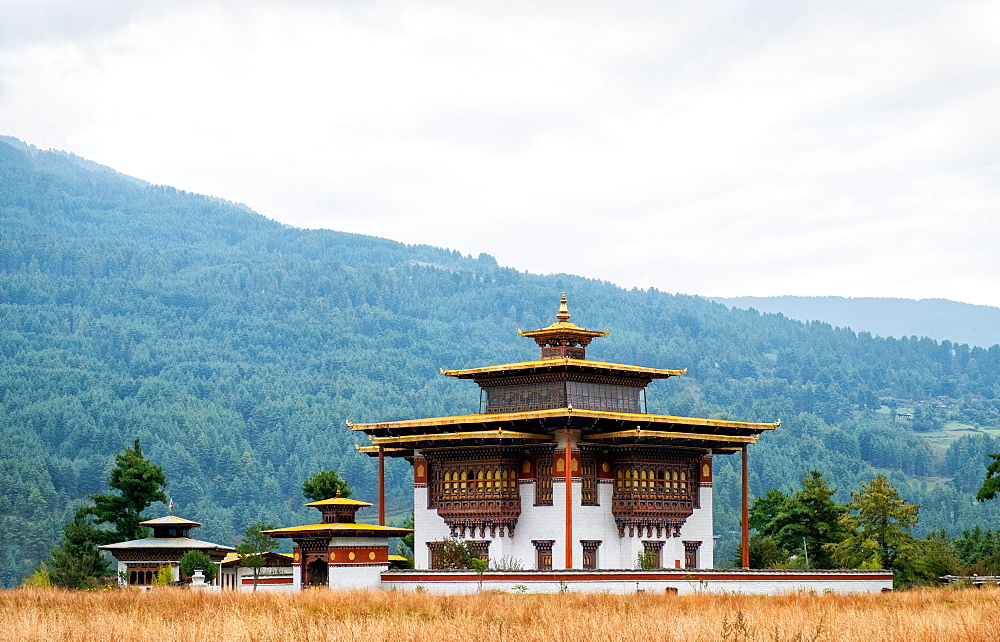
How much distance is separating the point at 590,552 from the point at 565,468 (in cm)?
362

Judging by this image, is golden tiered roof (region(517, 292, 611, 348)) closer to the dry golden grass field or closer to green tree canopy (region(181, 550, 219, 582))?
green tree canopy (region(181, 550, 219, 582))

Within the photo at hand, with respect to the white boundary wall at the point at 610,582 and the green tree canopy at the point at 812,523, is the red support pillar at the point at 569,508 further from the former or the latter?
the green tree canopy at the point at 812,523

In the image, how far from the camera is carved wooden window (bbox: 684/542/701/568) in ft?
209

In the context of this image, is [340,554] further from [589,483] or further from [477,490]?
[589,483]

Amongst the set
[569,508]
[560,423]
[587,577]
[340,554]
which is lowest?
[587,577]

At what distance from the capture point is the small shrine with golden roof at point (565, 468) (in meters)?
60.2

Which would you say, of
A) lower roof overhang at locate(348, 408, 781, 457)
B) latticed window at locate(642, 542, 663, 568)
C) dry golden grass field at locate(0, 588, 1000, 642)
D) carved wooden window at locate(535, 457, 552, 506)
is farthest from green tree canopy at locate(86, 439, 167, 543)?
dry golden grass field at locate(0, 588, 1000, 642)

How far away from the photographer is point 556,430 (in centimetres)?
6000

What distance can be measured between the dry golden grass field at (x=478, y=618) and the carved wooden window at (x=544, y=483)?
53.5 feet

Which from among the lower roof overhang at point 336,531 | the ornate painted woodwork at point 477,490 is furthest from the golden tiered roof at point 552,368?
the lower roof overhang at point 336,531

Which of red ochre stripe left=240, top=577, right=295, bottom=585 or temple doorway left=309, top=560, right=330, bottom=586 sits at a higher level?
temple doorway left=309, top=560, right=330, bottom=586

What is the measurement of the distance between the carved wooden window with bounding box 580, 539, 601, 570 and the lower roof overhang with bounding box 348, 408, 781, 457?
12.9 feet

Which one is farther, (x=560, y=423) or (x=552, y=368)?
(x=552, y=368)

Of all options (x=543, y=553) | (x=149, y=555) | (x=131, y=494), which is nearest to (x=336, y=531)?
(x=543, y=553)
